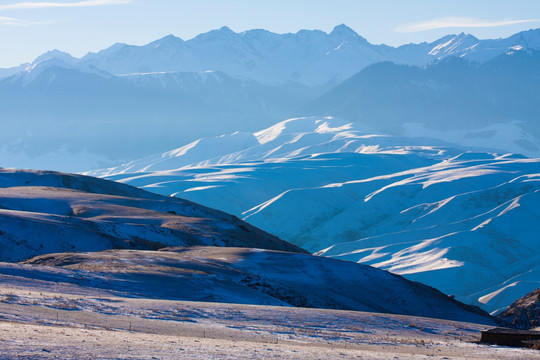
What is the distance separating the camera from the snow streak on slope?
345ft

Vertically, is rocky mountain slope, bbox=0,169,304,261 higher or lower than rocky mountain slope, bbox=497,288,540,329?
higher

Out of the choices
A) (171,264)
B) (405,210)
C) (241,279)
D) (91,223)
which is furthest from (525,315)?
(405,210)

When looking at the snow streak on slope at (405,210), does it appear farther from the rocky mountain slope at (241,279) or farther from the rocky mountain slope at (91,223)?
the rocky mountain slope at (241,279)

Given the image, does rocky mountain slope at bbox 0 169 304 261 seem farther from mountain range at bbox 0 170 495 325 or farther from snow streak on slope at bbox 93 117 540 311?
snow streak on slope at bbox 93 117 540 311

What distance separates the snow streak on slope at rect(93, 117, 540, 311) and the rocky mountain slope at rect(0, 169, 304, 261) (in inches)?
1457

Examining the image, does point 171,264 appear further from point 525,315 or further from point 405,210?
point 405,210

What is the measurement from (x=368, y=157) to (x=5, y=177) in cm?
13399

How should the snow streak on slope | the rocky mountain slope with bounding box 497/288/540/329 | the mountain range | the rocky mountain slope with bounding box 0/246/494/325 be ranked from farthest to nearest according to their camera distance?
the snow streak on slope → the rocky mountain slope with bounding box 497/288/540/329 → the mountain range → the rocky mountain slope with bounding box 0/246/494/325

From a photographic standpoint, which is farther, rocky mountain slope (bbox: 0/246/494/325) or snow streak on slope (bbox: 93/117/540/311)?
snow streak on slope (bbox: 93/117/540/311)

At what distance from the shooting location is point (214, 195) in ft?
522

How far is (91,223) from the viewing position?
48156mm

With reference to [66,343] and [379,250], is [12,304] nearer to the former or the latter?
[66,343]

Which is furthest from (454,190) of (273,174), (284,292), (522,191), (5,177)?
(284,292)

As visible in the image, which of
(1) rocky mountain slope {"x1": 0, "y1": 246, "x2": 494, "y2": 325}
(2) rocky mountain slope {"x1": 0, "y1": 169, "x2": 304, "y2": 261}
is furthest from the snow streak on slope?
(1) rocky mountain slope {"x1": 0, "y1": 246, "x2": 494, "y2": 325}
